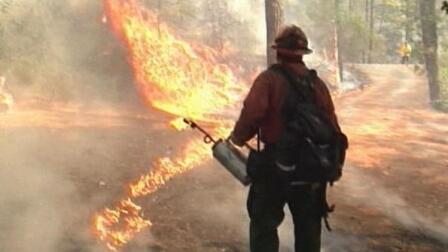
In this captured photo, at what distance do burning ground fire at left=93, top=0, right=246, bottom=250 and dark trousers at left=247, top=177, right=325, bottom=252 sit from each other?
527 centimetres

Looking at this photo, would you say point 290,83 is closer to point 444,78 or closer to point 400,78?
point 444,78

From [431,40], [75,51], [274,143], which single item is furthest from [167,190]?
[431,40]

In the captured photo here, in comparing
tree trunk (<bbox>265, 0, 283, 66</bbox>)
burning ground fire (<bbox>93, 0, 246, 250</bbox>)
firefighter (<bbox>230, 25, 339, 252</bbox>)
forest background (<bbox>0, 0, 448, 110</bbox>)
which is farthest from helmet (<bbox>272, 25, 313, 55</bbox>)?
forest background (<bbox>0, 0, 448, 110</bbox>)

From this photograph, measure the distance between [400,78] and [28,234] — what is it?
104 feet

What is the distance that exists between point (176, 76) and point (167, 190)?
36.9ft

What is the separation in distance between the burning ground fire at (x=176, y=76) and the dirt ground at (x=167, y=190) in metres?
0.58

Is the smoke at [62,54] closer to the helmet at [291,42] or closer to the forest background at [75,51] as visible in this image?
the forest background at [75,51]

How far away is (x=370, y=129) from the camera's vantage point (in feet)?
53.2

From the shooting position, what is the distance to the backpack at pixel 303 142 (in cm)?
451

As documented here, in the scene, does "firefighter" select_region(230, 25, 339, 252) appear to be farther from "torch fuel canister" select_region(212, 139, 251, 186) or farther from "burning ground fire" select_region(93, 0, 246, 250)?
"burning ground fire" select_region(93, 0, 246, 250)

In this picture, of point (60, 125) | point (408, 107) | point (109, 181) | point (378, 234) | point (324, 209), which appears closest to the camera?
point (324, 209)

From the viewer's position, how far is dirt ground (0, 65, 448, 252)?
21.2 ft

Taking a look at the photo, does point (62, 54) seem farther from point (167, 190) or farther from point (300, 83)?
point (300, 83)

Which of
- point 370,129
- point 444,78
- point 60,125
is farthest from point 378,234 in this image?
point 444,78
